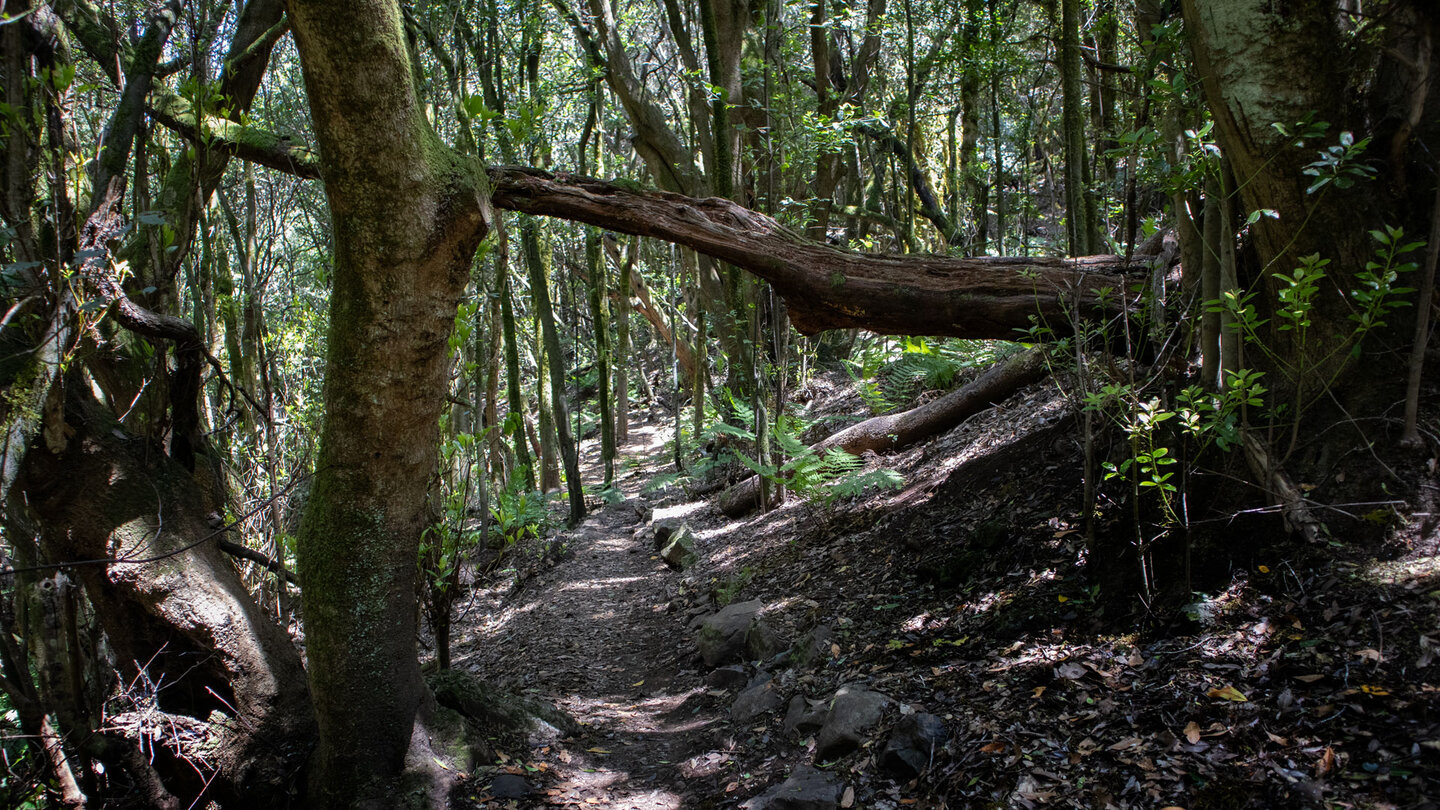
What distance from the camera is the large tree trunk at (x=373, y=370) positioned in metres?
2.95

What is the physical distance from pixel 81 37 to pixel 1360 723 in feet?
20.1

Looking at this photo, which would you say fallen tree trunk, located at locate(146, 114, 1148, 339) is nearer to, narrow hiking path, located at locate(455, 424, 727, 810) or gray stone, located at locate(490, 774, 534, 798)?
narrow hiking path, located at locate(455, 424, 727, 810)

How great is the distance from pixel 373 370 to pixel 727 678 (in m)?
3.11

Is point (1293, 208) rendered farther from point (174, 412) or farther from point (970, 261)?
point (174, 412)

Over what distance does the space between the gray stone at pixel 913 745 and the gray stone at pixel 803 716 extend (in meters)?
0.60

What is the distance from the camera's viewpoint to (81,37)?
389cm

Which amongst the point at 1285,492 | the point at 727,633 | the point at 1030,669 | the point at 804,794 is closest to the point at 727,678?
the point at 727,633

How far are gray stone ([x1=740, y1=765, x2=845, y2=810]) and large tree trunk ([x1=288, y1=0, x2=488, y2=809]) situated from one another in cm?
160

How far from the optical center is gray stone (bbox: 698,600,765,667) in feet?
17.6

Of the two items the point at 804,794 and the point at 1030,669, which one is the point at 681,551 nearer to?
the point at 804,794

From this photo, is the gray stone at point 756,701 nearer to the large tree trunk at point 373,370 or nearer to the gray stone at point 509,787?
the gray stone at point 509,787

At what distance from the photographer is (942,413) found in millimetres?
7973

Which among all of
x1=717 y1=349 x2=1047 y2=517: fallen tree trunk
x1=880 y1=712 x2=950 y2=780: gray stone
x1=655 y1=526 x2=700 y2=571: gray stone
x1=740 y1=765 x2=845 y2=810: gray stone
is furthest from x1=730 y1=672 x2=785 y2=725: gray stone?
x1=655 y1=526 x2=700 y2=571: gray stone

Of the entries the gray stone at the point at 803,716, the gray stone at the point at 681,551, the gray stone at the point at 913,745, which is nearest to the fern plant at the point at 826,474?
the gray stone at the point at 681,551
